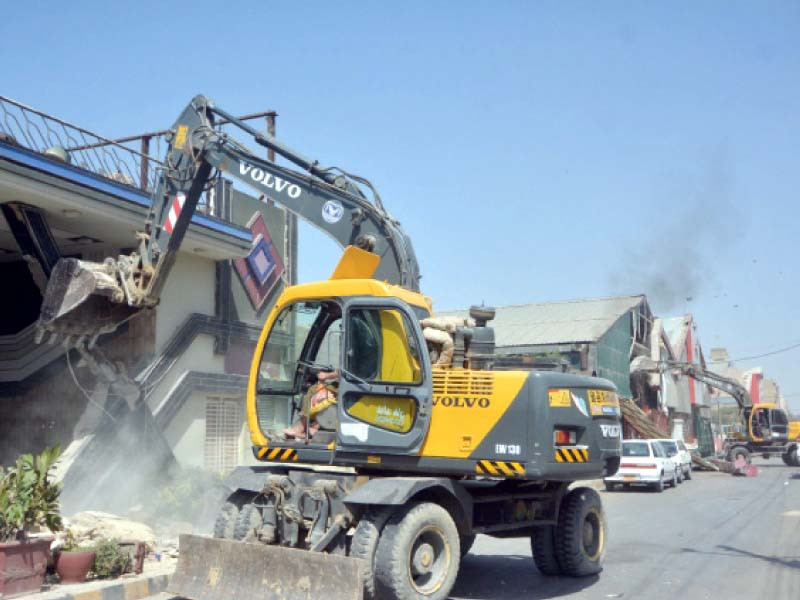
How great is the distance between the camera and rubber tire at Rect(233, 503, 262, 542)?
24.9 ft

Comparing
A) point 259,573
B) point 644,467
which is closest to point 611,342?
point 644,467

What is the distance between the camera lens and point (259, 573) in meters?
6.84

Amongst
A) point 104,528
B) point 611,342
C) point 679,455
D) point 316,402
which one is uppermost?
point 611,342

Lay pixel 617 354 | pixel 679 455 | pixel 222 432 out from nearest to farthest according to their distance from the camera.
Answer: pixel 222 432 → pixel 679 455 → pixel 617 354

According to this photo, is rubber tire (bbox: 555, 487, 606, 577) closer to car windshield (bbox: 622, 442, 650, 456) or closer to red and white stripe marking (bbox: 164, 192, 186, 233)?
red and white stripe marking (bbox: 164, 192, 186, 233)

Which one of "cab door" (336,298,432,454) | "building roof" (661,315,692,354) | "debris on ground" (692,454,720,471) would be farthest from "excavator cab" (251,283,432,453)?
"building roof" (661,315,692,354)

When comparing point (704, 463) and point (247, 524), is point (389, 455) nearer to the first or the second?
point (247, 524)

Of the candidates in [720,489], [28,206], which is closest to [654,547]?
[28,206]

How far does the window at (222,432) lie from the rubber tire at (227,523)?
7498 millimetres

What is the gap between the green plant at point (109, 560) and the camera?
27.5 feet

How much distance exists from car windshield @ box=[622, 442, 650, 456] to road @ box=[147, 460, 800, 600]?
18.9 ft

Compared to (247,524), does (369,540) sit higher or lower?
lower

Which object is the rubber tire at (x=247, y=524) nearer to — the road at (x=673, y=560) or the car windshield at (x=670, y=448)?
the road at (x=673, y=560)

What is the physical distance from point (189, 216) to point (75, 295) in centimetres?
199
